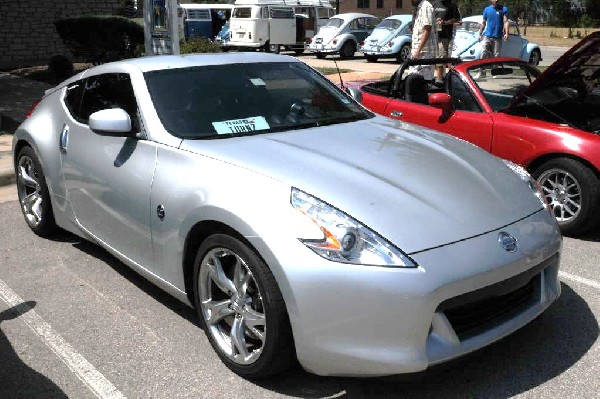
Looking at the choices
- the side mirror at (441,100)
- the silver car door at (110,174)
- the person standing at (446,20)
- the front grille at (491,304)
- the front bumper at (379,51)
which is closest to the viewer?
the front grille at (491,304)

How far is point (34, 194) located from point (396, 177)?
3.26 meters

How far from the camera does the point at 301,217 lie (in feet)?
9.24

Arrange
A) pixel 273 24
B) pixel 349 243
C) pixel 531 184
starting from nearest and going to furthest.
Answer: pixel 349 243
pixel 531 184
pixel 273 24

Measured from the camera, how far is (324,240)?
8.97ft

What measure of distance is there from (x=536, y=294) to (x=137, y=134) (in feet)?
7.67

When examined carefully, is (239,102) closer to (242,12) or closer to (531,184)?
(531,184)

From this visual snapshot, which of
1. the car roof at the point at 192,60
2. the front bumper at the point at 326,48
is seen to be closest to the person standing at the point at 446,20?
the car roof at the point at 192,60

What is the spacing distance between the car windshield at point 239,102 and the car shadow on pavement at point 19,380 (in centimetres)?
144

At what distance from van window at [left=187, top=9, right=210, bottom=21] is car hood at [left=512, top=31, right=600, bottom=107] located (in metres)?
28.7

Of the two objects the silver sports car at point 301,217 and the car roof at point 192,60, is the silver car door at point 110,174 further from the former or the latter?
the car roof at point 192,60

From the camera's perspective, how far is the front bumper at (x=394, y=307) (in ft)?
8.55

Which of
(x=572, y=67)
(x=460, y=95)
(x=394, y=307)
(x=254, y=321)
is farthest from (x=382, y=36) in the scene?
(x=394, y=307)

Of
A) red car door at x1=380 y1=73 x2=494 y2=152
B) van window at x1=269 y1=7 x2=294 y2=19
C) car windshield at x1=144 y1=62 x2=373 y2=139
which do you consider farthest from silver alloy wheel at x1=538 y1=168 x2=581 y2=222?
van window at x1=269 y1=7 x2=294 y2=19

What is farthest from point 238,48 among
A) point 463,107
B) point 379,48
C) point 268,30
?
point 463,107
